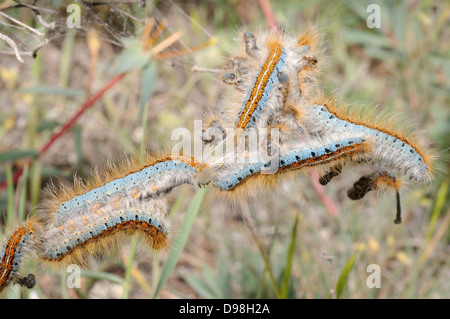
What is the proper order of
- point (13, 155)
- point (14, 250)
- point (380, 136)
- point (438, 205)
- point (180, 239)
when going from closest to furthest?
point (14, 250), point (380, 136), point (180, 239), point (13, 155), point (438, 205)

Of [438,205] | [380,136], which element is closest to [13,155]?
[380,136]

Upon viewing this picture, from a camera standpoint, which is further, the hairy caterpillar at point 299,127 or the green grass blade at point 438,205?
the green grass blade at point 438,205

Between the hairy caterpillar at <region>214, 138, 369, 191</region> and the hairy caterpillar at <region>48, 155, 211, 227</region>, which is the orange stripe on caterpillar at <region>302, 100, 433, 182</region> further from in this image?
the hairy caterpillar at <region>48, 155, 211, 227</region>

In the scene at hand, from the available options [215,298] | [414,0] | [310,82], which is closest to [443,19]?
[414,0]

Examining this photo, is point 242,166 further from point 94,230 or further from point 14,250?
point 14,250

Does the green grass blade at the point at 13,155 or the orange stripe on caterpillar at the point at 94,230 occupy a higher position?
the green grass blade at the point at 13,155

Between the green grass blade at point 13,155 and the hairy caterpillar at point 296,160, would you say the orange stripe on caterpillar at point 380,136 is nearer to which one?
the hairy caterpillar at point 296,160

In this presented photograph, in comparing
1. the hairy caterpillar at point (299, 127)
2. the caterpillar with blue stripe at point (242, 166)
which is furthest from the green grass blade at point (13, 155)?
the hairy caterpillar at point (299, 127)

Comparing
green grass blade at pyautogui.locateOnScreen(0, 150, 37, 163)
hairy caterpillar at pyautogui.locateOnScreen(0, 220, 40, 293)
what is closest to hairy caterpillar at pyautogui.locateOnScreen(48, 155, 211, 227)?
hairy caterpillar at pyautogui.locateOnScreen(0, 220, 40, 293)
